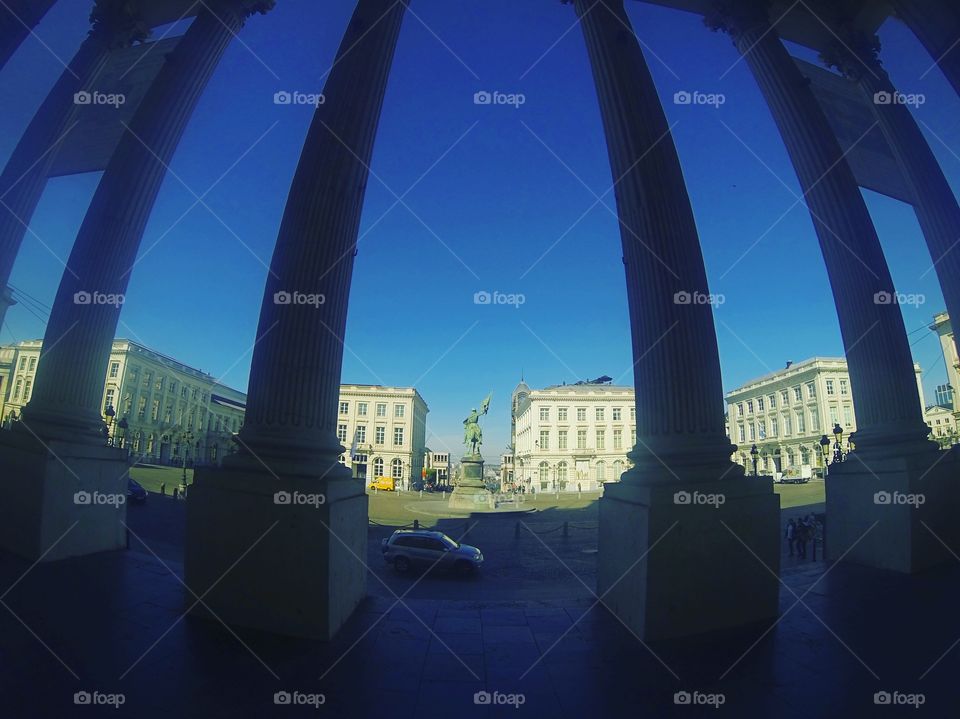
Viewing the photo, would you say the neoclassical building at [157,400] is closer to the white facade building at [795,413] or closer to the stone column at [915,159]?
the stone column at [915,159]

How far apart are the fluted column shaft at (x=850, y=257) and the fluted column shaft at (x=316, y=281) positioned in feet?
24.9

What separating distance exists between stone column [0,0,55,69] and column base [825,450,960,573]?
1486 cm

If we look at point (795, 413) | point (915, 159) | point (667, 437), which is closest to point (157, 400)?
point (667, 437)

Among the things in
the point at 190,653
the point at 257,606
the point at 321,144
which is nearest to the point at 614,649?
the point at 257,606

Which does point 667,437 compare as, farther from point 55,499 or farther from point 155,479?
point 155,479

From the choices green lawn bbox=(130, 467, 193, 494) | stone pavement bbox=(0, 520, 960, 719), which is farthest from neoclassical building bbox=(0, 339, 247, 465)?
stone pavement bbox=(0, 520, 960, 719)

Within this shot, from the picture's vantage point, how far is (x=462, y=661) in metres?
3.58

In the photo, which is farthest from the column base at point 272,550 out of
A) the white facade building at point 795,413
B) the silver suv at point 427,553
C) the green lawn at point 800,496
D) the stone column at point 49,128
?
the white facade building at point 795,413

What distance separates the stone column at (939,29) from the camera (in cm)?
633

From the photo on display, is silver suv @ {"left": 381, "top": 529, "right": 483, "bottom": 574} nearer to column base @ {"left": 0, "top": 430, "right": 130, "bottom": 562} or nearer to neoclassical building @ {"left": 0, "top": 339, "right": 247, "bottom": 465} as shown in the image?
column base @ {"left": 0, "top": 430, "right": 130, "bottom": 562}

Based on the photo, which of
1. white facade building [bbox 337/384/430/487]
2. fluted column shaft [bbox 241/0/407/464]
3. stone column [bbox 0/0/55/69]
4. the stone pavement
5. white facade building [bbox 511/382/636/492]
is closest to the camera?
the stone pavement

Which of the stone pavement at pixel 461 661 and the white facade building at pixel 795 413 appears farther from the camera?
the white facade building at pixel 795 413

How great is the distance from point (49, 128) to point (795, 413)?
60570mm

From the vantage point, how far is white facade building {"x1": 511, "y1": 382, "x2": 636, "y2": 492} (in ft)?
204
